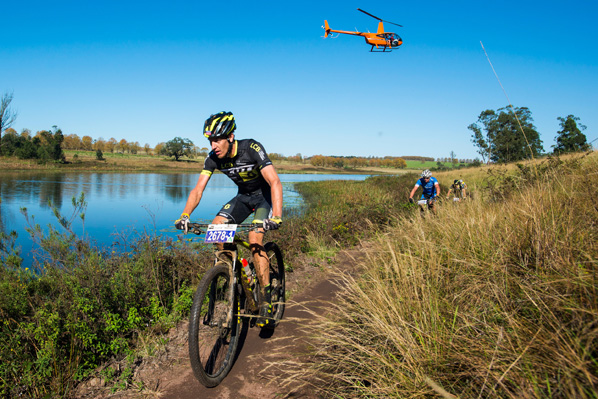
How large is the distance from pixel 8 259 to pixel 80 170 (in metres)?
66.8

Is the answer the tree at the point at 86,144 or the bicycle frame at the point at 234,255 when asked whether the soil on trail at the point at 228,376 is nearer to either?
the bicycle frame at the point at 234,255

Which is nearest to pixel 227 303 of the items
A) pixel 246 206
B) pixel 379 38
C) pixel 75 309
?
pixel 246 206

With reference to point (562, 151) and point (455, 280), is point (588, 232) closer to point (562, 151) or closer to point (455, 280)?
point (455, 280)

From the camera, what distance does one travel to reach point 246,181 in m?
4.12

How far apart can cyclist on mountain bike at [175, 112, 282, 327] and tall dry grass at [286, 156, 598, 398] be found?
3.47ft

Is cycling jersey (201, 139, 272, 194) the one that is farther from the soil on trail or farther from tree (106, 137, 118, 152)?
tree (106, 137, 118, 152)

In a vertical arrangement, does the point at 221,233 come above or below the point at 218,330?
above

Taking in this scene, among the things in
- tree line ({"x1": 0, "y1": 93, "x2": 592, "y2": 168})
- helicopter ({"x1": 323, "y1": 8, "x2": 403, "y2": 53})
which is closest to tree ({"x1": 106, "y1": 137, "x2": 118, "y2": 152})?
tree line ({"x1": 0, "y1": 93, "x2": 592, "y2": 168})

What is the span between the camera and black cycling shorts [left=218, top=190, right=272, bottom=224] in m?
4.01

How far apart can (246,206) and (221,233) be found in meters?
1.08

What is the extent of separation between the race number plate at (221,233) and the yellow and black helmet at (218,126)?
1091 millimetres

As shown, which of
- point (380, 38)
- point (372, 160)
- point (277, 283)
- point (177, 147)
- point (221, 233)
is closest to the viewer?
point (221, 233)

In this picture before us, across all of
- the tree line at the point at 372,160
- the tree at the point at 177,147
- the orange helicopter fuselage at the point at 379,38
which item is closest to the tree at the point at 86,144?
the tree line at the point at 372,160

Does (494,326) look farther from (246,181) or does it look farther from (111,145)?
(111,145)
